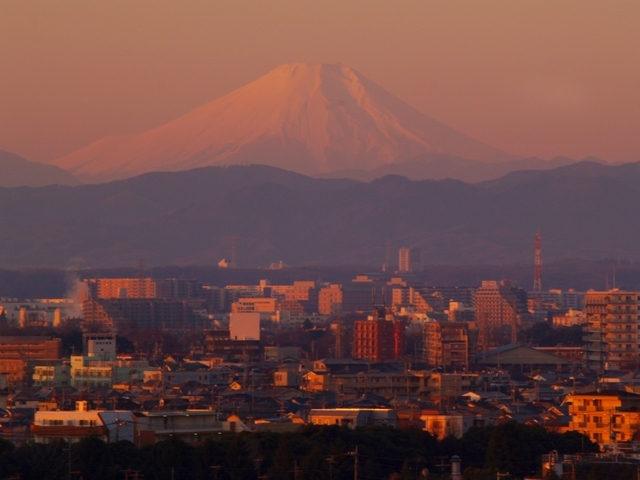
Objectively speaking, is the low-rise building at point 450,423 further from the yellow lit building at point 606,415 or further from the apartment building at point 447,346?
the apartment building at point 447,346

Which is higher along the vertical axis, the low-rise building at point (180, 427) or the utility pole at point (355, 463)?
the low-rise building at point (180, 427)

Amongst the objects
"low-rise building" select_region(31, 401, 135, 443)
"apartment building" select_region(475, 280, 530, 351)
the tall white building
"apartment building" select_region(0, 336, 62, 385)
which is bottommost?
"low-rise building" select_region(31, 401, 135, 443)

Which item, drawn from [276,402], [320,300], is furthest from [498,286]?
[276,402]

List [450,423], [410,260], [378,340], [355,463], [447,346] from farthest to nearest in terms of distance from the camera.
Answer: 1. [410,260]
2. [378,340]
3. [447,346]
4. [450,423]
5. [355,463]

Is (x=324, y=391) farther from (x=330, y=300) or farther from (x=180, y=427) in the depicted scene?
(x=330, y=300)

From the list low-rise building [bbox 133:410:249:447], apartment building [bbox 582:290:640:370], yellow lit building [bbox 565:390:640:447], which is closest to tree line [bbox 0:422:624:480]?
low-rise building [bbox 133:410:249:447]

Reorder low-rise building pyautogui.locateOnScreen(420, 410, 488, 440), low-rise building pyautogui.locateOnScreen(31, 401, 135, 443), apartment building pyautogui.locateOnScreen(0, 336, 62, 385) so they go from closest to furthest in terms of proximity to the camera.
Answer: low-rise building pyautogui.locateOnScreen(31, 401, 135, 443), low-rise building pyautogui.locateOnScreen(420, 410, 488, 440), apartment building pyautogui.locateOnScreen(0, 336, 62, 385)

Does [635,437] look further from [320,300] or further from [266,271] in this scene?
[266,271]

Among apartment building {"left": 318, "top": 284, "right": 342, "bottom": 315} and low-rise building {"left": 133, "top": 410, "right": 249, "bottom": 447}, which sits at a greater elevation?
apartment building {"left": 318, "top": 284, "right": 342, "bottom": 315}

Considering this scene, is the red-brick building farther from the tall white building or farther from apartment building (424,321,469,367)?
the tall white building

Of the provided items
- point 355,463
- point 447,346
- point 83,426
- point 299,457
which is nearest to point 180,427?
point 83,426

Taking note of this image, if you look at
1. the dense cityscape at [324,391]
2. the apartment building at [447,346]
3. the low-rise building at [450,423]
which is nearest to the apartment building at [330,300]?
the dense cityscape at [324,391]
